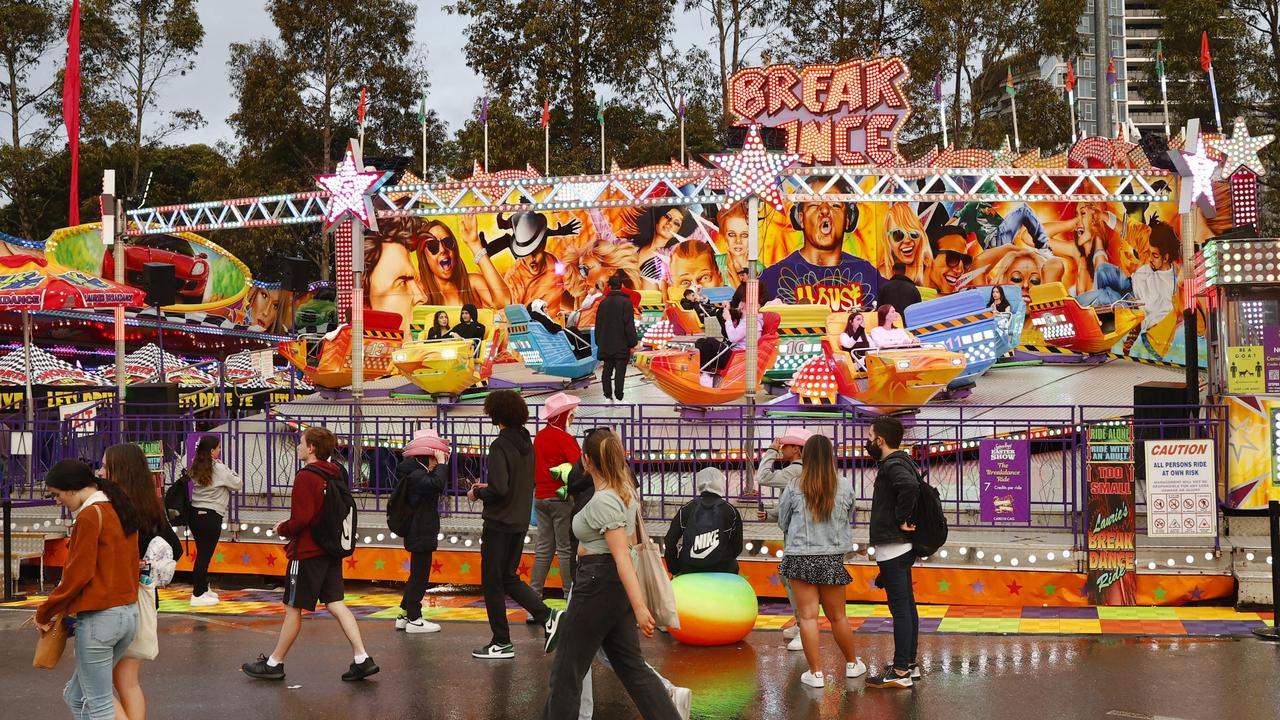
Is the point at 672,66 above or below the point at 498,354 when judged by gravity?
above

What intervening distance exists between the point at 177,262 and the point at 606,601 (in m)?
28.3

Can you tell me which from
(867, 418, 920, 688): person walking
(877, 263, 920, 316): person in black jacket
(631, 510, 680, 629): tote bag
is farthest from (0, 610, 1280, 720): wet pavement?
(877, 263, 920, 316): person in black jacket

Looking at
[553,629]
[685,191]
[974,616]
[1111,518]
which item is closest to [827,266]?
[685,191]

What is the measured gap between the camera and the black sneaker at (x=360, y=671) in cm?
847

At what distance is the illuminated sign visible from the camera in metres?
26.4

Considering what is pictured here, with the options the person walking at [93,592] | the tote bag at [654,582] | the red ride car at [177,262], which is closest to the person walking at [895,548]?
the tote bag at [654,582]

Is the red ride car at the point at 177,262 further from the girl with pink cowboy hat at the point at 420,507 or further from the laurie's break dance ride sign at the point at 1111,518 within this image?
the laurie's break dance ride sign at the point at 1111,518

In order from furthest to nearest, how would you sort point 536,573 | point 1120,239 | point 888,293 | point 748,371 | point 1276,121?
1. point 1276,121
2. point 1120,239
3. point 888,293
4. point 748,371
5. point 536,573

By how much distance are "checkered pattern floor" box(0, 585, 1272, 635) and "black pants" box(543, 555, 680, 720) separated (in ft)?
13.2

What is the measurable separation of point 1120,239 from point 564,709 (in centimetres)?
2388

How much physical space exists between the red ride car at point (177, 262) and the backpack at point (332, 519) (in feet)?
78.7

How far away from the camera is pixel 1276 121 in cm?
4044

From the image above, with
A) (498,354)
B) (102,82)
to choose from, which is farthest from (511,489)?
(102,82)

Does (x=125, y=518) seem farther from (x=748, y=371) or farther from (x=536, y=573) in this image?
(x=748, y=371)
